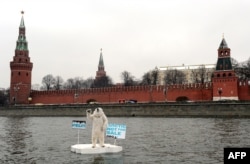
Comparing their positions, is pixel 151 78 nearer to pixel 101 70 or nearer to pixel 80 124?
pixel 101 70

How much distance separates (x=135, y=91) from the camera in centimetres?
5409

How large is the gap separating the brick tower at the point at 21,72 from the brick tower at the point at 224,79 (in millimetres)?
32011

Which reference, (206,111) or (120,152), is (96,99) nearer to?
(206,111)

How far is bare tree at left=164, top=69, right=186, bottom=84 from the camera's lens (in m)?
80.0

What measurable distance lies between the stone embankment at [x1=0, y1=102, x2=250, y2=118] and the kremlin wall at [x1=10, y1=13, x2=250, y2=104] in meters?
6.57

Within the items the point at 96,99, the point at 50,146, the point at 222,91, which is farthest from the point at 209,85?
the point at 50,146

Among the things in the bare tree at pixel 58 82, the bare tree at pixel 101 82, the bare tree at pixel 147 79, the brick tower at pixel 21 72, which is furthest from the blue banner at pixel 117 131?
the bare tree at pixel 58 82

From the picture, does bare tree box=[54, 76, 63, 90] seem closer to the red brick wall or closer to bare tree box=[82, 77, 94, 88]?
bare tree box=[82, 77, 94, 88]

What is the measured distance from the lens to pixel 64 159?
11.7 meters

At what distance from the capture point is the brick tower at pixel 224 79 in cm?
4612

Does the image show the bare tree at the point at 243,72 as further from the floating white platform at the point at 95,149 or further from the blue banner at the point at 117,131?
the floating white platform at the point at 95,149

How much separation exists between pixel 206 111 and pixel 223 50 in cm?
1092

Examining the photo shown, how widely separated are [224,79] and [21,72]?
34.4m

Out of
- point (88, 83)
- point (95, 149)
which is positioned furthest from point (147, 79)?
point (95, 149)
